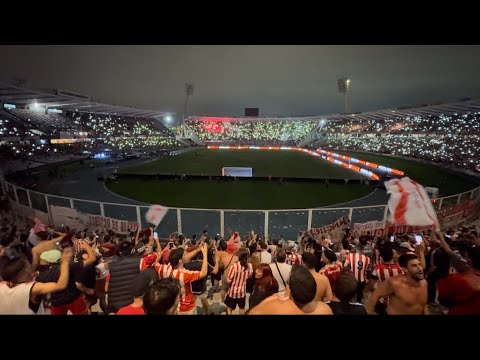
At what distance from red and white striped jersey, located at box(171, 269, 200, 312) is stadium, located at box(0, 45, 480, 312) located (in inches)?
107

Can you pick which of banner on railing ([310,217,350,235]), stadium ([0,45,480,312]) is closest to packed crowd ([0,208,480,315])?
stadium ([0,45,480,312])

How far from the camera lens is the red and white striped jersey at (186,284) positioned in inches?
161

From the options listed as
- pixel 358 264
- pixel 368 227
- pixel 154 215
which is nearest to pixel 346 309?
pixel 358 264

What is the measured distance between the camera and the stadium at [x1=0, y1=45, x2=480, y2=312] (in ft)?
37.8

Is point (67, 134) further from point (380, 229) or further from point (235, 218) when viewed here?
point (380, 229)

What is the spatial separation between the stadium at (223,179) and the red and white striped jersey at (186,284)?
107 inches

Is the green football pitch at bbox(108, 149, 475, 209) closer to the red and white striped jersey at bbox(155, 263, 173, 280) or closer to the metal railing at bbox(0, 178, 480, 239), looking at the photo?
the metal railing at bbox(0, 178, 480, 239)

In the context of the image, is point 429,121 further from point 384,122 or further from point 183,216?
point 183,216

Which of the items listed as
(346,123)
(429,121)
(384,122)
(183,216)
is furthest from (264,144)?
(183,216)

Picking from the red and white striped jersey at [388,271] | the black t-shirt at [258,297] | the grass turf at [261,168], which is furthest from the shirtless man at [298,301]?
the grass turf at [261,168]

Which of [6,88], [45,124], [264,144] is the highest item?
[6,88]

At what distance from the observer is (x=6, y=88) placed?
32312mm

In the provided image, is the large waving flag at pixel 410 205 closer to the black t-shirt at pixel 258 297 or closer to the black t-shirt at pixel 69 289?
the black t-shirt at pixel 258 297
